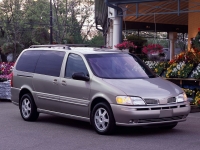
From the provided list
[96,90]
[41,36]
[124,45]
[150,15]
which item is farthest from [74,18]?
[96,90]

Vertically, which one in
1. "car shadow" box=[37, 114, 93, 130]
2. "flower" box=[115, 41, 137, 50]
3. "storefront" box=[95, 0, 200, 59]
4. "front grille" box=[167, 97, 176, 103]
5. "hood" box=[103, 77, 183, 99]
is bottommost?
"car shadow" box=[37, 114, 93, 130]

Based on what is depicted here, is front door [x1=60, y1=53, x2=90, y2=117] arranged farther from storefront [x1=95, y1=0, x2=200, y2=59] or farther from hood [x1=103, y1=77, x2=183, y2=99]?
storefront [x1=95, y1=0, x2=200, y2=59]

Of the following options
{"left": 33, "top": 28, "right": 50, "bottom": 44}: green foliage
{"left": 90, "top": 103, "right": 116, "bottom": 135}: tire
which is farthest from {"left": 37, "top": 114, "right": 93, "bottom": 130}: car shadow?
{"left": 33, "top": 28, "right": 50, "bottom": 44}: green foliage

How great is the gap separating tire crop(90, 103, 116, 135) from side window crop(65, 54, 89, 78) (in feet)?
3.44

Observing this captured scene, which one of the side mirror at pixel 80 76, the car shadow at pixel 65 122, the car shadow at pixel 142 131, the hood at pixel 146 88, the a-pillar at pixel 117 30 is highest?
the a-pillar at pixel 117 30

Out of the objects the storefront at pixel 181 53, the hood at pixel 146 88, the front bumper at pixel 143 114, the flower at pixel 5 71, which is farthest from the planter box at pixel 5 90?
the front bumper at pixel 143 114

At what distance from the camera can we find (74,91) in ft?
34.1

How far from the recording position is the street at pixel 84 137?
8633 millimetres

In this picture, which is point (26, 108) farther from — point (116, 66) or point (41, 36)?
point (41, 36)

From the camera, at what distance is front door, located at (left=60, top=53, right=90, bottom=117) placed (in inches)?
400

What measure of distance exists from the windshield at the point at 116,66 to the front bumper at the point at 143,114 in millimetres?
1037

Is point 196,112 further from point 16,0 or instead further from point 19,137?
point 16,0

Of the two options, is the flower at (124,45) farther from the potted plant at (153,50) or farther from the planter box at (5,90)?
the planter box at (5,90)

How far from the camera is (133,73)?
34.2 ft
